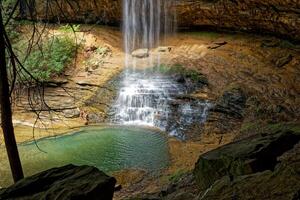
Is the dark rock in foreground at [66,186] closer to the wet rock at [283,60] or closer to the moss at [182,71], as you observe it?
the moss at [182,71]

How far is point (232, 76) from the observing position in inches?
471

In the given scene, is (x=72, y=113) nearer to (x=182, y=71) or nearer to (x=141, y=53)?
(x=182, y=71)

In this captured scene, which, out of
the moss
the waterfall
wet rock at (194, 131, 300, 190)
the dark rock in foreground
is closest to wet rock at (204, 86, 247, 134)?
the moss

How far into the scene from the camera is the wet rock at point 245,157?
4375 mm

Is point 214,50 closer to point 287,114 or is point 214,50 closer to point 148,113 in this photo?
point 148,113

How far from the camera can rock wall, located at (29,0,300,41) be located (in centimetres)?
1288

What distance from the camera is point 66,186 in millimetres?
3965

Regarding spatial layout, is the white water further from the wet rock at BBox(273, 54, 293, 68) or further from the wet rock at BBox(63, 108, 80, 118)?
the wet rock at BBox(273, 54, 293, 68)

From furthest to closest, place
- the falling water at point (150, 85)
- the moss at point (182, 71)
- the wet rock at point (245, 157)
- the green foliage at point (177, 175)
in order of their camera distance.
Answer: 1. the moss at point (182, 71)
2. the falling water at point (150, 85)
3. the green foliage at point (177, 175)
4. the wet rock at point (245, 157)

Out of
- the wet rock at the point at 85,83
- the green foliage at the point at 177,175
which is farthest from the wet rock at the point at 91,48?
the green foliage at the point at 177,175

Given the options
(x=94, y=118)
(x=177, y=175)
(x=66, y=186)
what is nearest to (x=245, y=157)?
(x=66, y=186)

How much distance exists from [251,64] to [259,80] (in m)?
1.09

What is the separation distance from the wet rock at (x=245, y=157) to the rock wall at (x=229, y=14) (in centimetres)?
796

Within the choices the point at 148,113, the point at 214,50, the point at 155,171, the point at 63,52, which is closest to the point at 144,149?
the point at 155,171
